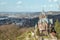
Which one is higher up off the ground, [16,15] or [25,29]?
[16,15]

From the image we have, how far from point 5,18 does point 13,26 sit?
0.33m

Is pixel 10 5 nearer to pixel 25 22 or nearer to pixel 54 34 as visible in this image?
pixel 25 22

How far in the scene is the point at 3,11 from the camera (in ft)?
13.8

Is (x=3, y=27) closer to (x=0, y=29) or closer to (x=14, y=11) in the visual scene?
(x=0, y=29)

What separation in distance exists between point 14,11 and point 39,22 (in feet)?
2.61

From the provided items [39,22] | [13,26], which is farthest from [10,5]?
[39,22]

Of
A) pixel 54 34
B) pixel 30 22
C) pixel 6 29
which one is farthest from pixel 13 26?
pixel 54 34

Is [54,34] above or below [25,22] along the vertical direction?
below

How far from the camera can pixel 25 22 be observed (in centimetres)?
433

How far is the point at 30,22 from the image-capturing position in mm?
4312

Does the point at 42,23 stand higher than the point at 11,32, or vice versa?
the point at 42,23

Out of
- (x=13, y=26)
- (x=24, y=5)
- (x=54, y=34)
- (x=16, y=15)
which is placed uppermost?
(x=24, y=5)

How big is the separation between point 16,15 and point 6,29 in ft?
1.64

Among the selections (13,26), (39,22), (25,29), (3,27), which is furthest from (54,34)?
(3,27)
